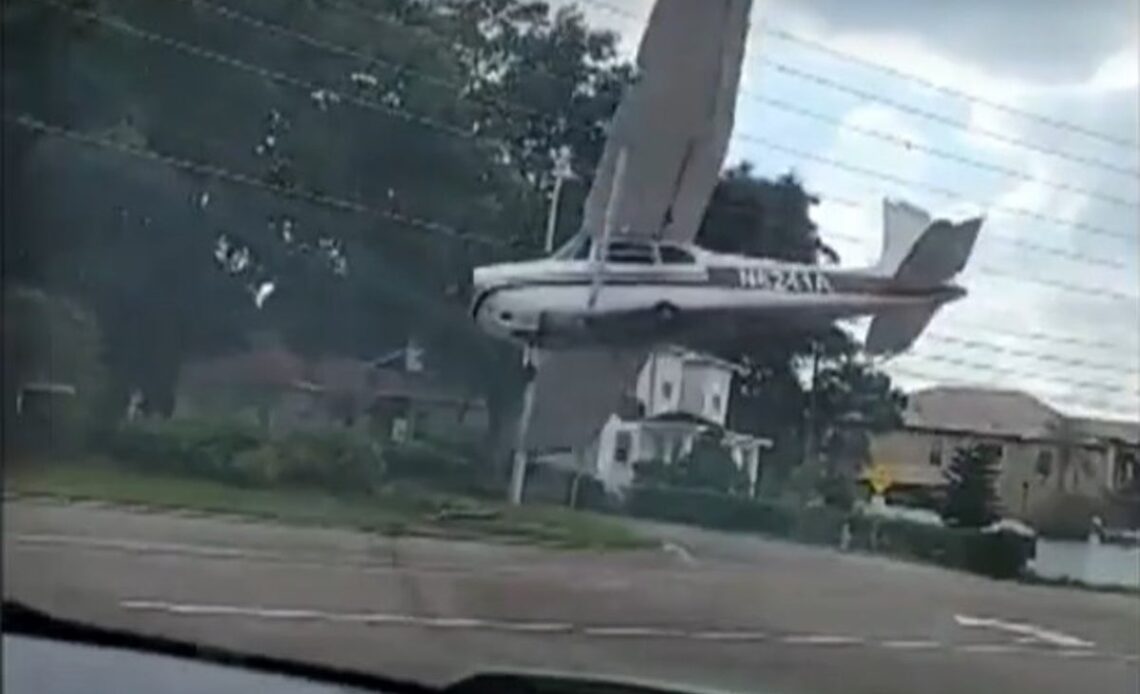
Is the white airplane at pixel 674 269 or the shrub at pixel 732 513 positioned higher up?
the white airplane at pixel 674 269

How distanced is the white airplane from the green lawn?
0.41 feet

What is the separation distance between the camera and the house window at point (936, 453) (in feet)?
5.68

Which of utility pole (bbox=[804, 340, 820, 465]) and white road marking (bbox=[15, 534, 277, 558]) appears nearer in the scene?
white road marking (bbox=[15, 534, 277, 558])

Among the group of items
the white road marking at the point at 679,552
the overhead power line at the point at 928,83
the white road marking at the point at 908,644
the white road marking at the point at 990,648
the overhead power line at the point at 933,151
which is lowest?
the white road marking at the point at 908,644

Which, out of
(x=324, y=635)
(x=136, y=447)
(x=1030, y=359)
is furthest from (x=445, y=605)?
(x=1030, y=359)

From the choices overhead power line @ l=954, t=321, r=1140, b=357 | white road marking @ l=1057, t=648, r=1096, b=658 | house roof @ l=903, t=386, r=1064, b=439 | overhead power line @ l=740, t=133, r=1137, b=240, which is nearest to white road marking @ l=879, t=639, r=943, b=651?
white road marking @ l=1057, t=648, r=1096, b=658

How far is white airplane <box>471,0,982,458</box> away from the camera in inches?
66.8

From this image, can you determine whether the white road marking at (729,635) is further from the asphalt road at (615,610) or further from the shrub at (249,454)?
the shrub at (249,454)

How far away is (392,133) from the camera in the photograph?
175 cm

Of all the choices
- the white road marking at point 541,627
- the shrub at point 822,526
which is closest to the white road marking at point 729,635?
the white road marking at point 541,627

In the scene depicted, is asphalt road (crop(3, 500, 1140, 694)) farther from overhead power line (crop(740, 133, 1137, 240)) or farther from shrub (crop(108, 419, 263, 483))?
overhead power line (crop(740, 133, 1137, 240))

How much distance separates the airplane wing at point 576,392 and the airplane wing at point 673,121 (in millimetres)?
134

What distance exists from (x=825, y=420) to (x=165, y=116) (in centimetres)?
75

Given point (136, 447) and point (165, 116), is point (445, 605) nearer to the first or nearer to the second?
point (136, 447)
